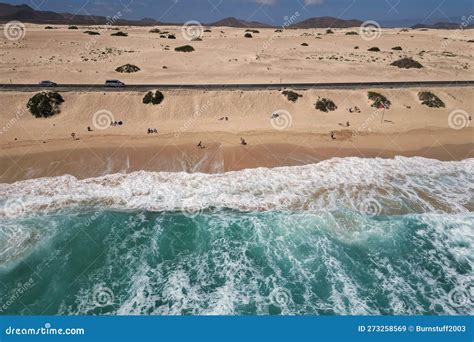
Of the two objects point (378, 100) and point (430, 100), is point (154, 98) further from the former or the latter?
point (430, 100)

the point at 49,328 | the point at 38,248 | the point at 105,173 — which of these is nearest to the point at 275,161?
the point at 105,173

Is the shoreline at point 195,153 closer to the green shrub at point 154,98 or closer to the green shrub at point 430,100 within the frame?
the green shrub at point 154,98

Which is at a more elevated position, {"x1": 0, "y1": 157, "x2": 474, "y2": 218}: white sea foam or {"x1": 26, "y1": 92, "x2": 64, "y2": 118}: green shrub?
{"x1": 26, "y1": 92, "x2": 64, "y2": 118}: green shrub

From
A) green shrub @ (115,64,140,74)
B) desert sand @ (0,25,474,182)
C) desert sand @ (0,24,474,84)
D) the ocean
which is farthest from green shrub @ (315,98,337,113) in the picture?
green shrub @ (115,64,140,74)

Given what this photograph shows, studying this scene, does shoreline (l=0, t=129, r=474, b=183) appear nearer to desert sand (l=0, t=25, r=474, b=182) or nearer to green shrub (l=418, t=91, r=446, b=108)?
desert sand (l=0, t=25, r=474, b=182)

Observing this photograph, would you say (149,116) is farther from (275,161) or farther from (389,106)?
(389,106)

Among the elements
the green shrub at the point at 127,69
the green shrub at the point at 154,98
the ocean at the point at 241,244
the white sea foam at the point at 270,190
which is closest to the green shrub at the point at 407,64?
the white sea foam at the point at 270,190
